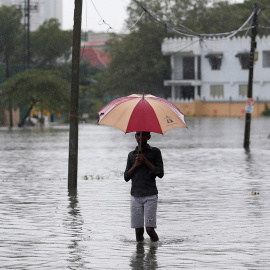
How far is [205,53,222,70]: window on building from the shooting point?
3780 inches

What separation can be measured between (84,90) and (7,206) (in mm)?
94918

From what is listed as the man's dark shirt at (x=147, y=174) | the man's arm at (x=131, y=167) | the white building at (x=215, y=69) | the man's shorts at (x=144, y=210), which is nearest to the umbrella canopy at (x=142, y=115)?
the man's dark shirt at (x=147, y=174)

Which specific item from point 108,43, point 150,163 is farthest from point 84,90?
point 150,163

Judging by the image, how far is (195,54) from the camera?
317 ft

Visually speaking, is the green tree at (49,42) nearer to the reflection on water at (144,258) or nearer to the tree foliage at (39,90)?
the tree foliage at (39,90)

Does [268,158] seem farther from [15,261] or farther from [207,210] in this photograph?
[15,261]

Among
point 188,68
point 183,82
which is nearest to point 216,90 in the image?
point 183,82

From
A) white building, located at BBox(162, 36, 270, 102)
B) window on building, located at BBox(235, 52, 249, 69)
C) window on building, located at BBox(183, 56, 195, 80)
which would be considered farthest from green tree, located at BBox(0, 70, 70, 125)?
window on building, located at BBox(183, 56, 195, 80)

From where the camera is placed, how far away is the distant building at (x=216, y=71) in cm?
9406

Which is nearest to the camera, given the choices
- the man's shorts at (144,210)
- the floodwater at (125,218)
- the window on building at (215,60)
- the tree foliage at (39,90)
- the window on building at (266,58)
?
the floodwater at (125,218)

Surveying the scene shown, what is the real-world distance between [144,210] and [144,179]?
14.1 inches

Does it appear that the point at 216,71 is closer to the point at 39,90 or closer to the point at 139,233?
the point at 39,90

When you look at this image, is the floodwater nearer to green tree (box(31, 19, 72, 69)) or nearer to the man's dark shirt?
the man's dark shirt

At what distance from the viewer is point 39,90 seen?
6550 centimetres
